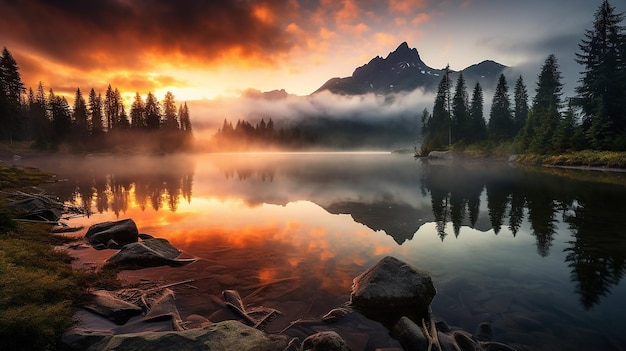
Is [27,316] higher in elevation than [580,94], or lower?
lower

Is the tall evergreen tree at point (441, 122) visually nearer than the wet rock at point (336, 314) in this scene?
No

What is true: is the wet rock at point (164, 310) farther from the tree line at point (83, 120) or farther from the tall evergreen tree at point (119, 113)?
the tall evergreen tree at point (119, 113)

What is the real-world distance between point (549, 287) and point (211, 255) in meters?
12.5

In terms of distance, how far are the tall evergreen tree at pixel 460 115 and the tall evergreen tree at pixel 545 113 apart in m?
21.7

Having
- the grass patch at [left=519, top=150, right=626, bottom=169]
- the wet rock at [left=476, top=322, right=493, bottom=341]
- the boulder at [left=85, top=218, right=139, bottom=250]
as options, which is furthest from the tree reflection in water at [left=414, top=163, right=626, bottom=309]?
the grass patch at [left=519, top=150, right=626, bottom=169]

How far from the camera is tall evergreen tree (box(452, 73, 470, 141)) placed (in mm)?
98062

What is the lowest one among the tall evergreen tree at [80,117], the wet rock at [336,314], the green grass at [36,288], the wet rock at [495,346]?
the wet rock at [495,346]

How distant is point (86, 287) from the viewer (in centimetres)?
868

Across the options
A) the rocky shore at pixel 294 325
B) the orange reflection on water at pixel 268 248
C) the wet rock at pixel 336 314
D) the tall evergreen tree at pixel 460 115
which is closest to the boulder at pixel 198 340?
the rocky shore at pixel 294 325

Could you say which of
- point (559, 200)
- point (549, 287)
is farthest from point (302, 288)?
point (559, 200)

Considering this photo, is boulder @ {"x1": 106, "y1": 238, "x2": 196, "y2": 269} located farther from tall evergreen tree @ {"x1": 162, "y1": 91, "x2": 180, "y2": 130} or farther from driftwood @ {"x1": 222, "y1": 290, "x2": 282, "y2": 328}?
tall evergreen tree @ {"x1": 162, "y1": 91, "x2": 180, "y2": 130}

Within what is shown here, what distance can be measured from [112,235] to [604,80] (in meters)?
79.8

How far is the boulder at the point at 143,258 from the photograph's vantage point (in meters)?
11.0

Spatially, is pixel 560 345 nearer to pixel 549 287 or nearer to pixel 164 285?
pixel 549 287
